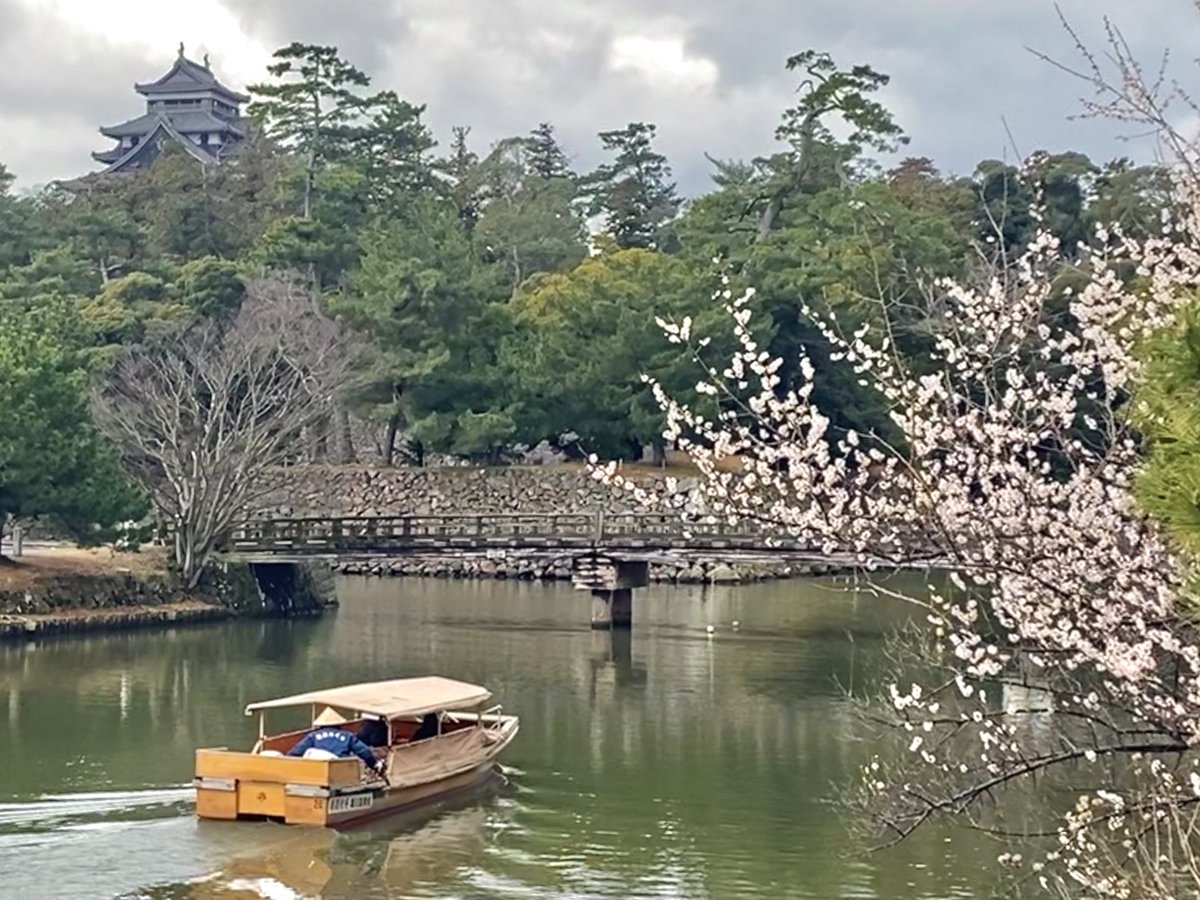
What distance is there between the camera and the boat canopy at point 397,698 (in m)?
16.2

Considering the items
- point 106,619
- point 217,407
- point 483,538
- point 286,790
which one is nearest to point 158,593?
point 106,619

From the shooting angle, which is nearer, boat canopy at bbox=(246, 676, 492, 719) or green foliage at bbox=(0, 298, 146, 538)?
boat canopy at bbox=(246, 676, 492, 719)

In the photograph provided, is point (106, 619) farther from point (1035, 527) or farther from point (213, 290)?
point (1035, 527)

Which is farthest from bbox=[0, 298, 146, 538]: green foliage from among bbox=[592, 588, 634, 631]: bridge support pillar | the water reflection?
bbox=[592, 588, 634, 631]: bridge support pillar

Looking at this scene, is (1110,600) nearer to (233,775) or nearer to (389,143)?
(233,775)

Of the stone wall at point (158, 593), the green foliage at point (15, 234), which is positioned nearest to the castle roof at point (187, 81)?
the green foliage at point (15, 234)

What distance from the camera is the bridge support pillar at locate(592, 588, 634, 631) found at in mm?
29500

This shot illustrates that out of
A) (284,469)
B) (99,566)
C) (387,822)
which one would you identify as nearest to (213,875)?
(387,822)

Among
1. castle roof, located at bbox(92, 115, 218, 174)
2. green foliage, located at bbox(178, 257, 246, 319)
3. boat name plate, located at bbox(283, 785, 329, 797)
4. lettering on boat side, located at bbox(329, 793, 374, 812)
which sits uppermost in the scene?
castle roof, located at bbox(92, 115, 218, 174)

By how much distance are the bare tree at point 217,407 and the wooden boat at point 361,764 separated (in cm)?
1335

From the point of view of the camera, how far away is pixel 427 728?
17.0 meters

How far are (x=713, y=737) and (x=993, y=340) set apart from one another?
12175mm

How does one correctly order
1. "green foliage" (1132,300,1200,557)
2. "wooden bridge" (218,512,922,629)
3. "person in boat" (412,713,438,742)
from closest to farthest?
"green foliage" (1132,300,1200,557) < "person in boat" (412,713,438,742) < "wooden bridge" (218,512,922,629)

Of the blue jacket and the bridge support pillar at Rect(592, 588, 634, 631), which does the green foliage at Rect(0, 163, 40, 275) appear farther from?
the blue jacket
